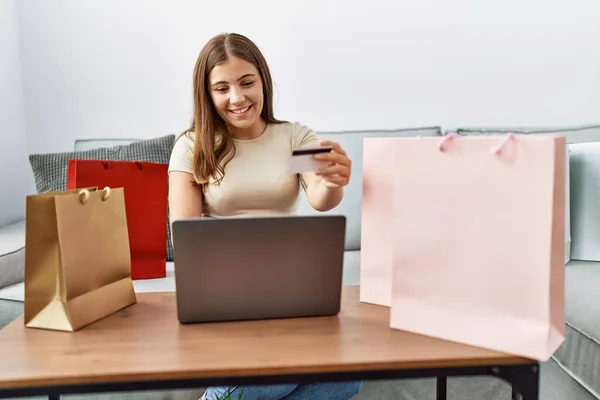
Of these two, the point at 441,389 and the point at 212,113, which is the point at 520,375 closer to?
the point at 441,389

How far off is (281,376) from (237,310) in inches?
6.9

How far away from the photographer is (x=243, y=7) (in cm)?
235

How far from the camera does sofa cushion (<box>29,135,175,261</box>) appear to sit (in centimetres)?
194

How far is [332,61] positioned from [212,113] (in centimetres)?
111

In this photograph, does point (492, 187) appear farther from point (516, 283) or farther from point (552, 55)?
point (552, 55)

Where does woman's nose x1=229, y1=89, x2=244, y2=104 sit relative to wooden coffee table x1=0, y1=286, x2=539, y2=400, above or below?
above

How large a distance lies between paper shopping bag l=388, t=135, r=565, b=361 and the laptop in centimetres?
11

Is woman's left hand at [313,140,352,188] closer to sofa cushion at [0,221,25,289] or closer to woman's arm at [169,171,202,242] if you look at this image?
woman's arm at [169,171,202,242]

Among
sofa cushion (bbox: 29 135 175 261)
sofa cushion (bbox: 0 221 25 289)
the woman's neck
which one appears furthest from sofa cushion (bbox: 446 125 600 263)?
sofa cushion (bbox: 0 221 25 289)

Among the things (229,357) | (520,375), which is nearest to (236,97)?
(229,357)

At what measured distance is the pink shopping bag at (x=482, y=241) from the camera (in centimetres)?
82

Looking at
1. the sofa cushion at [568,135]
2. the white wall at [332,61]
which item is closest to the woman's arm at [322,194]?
the sofa cushion at [568,135]

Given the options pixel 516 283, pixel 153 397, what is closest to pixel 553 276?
pixel 516 283

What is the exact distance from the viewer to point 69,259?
927mm
